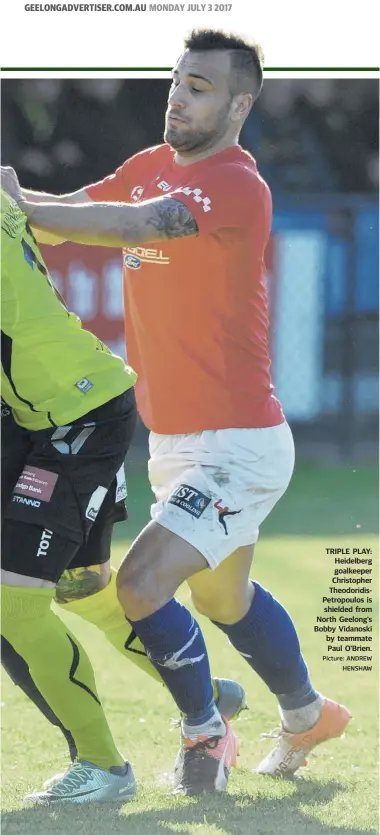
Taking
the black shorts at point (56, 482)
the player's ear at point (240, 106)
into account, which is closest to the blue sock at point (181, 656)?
A: the black shorts at point (56, 482)

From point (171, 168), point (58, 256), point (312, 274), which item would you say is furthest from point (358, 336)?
point (171, 168)

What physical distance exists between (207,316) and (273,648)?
107 cm

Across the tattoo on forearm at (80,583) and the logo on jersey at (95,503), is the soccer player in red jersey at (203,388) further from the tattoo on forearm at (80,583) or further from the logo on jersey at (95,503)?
the tattoo on forearm at (80,583)

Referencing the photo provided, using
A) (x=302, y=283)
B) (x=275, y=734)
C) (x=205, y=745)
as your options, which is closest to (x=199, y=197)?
(x=205, y=745)

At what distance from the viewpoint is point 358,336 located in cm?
1016

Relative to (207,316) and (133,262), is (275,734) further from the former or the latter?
(133,262)

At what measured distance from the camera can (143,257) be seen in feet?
13.0

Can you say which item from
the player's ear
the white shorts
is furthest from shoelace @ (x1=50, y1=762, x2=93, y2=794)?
the player's ear

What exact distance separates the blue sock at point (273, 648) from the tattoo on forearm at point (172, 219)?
122 cm

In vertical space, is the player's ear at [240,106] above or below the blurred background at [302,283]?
above

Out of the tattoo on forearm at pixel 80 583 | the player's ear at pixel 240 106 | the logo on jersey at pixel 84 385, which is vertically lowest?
the tattoo on forearm at pixel 80 583

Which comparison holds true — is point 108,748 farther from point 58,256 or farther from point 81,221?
point 58,256

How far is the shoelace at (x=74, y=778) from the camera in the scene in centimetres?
370

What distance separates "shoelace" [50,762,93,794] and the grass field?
9 cm
